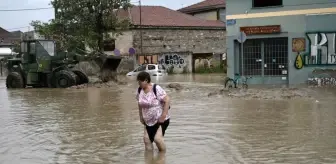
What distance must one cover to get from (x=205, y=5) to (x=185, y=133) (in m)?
49.8

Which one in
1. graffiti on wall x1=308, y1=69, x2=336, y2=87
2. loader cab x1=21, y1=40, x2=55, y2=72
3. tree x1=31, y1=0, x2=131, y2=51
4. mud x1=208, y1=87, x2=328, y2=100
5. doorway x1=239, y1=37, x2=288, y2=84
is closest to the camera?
mud x1=208, y1=87, x2=328, y2=100

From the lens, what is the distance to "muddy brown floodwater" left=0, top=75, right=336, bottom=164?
8305 millimetres

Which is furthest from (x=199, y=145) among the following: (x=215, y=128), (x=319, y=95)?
(x=319, y=95)

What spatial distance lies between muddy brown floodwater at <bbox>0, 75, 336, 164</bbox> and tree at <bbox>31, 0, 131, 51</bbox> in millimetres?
19213

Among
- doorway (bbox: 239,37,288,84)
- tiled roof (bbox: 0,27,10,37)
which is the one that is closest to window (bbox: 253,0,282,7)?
doorway (bbox: 239,37,288,84)

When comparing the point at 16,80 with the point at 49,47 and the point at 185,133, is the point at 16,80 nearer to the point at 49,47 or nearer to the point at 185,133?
the point at 49,47

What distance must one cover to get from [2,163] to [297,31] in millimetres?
18514

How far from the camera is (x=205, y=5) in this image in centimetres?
5934

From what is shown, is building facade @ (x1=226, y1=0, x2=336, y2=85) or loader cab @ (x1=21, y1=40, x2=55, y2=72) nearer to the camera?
building facade @ (x1=226, y1=0, x2=336, y2=85)

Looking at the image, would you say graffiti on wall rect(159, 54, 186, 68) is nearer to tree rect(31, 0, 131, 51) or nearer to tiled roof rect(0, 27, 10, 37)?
tree rect(31, 0, 131, 51)

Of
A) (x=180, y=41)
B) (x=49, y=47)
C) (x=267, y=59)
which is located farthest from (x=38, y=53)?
(x=180, y=41)

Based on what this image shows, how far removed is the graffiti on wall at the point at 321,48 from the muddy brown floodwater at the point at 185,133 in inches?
230

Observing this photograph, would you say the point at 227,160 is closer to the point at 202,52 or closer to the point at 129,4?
the point at 129,4

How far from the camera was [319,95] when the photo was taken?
1916cm
